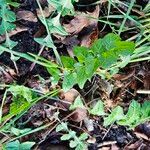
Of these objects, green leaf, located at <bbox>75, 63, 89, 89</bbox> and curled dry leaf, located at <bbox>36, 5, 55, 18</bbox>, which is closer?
green leaf, located at <bbox>75, 63, 89, 89</bbox>

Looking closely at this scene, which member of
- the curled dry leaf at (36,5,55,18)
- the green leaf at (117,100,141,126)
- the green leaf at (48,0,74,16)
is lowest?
the green leaf at (117,100,141,126)

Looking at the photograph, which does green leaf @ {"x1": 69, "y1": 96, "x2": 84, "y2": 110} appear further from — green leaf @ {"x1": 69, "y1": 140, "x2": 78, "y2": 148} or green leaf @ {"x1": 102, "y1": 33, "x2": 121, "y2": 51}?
green leaf @ {"x1": 102, "y1": 33, "x2": 121, "y2": 51}

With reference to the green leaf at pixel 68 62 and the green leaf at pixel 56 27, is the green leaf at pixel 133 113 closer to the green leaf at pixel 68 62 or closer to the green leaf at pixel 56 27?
the green leaf at pixel 68 62

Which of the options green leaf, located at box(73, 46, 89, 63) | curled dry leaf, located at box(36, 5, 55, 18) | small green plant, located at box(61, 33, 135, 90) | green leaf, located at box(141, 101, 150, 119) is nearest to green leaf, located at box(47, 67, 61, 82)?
small green plant, located at box(61, 33, 135, 90)

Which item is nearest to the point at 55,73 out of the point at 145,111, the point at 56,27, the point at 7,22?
the point at 56,27

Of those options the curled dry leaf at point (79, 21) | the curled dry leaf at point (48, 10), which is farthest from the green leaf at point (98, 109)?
the curled dry leaf at point (48, 10)

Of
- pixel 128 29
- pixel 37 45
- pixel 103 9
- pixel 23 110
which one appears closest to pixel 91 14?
pixel 103 9

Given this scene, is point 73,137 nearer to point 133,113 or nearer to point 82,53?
point 133,113

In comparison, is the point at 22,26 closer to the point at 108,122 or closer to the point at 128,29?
the point at 128,29
